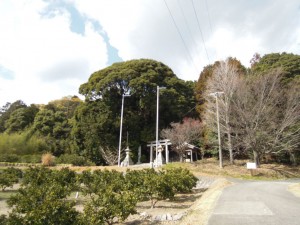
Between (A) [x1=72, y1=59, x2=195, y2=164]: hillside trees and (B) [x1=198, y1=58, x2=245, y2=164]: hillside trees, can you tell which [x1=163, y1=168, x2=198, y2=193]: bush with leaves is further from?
(A) [x1=72, y1=59, x2=195, y2=164]: hillside trees

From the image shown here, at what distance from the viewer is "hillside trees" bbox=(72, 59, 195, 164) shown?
32.8m

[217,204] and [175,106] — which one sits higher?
[175,106]

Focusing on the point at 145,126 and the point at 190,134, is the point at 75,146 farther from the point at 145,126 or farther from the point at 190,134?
the point at 190,134

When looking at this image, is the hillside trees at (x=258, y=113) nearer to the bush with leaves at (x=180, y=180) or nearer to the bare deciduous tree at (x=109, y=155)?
the bare deciduous tree at (x=109, y=155)

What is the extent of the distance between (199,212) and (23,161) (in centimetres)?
2894

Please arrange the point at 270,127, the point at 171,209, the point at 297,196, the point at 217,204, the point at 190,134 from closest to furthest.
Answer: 1. the point at 217,204
2. the point at 171,209
3. the point at 297,196
4. the point at 270,127
5. the point at 190,134

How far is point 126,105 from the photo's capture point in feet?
115

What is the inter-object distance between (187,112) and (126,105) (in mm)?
7438

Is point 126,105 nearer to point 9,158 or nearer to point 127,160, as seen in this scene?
point 127,160

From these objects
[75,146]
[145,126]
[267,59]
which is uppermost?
[267,59]

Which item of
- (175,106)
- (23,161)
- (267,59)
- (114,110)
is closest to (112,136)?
(114,110)

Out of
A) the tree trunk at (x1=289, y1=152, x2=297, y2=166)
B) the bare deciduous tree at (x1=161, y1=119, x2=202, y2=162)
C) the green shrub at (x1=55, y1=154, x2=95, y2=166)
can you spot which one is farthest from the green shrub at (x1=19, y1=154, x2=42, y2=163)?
the tree trunk at (x1=289, y1=152, x2=297, y2=166)

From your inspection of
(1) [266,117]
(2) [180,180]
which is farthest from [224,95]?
(2) [180,180]

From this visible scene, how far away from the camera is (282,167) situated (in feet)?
90.7
